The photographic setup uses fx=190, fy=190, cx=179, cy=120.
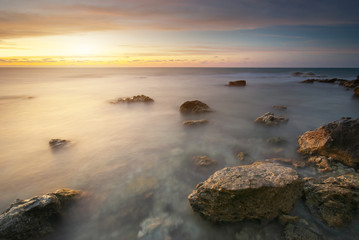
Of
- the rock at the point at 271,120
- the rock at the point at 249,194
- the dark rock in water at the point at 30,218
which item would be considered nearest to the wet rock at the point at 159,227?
the rock at the point at 249,194

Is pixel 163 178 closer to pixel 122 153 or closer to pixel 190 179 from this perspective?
pixel 190 179

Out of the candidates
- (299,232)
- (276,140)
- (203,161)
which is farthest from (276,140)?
(299,232)

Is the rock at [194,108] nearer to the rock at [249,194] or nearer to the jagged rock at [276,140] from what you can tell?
the jagged rock at [276,140]

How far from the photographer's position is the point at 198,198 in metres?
3.74

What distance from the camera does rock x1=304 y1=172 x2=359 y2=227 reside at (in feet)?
11.1

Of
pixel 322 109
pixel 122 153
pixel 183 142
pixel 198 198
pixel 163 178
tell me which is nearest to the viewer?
pixel 198 198

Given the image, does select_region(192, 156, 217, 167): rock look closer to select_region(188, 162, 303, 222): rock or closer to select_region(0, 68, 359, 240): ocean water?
select_region(0, 68, 359, 240): ocean water

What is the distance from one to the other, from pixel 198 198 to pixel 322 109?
12956 mm

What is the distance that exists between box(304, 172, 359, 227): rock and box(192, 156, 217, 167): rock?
245cm

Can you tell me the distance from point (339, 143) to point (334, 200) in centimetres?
242

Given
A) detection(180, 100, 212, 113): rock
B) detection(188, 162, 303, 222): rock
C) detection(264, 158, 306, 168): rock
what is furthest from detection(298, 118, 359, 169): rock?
detection(180, 100, 212, 113): rock

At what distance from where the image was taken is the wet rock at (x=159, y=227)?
3520 mm

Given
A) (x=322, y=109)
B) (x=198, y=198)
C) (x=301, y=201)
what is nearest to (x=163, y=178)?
(x=198, y=198)

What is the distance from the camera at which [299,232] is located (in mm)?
3188
